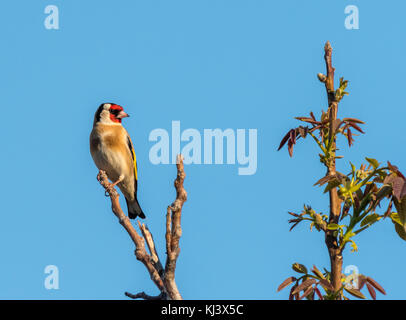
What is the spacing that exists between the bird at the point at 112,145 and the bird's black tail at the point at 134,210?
61 cm

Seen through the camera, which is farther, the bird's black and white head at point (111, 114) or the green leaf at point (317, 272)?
the bird's black and white head at point (111, 114)

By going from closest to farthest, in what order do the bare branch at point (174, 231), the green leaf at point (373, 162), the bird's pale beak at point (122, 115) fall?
the green leaf at point (373, 162) < the bare branch at point (174, 231) < the bird's pale beak at point (122, 115)

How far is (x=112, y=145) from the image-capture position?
29.2 feet

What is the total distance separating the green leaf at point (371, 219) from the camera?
2254 millimetres

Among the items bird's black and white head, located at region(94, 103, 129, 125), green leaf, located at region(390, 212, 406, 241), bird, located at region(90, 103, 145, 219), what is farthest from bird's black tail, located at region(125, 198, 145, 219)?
green leaf, located at region(390, 212, 406, 241)

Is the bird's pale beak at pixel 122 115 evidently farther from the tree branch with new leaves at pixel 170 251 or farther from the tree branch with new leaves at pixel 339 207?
the tree branch with new leaves at pixel 339 207

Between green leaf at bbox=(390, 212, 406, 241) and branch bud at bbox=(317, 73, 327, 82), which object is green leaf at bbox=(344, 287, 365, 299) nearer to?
green leaf at bbox=(390, 212, 406, 241)

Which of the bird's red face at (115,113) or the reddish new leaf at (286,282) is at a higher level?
the bird's red face at (115,113)

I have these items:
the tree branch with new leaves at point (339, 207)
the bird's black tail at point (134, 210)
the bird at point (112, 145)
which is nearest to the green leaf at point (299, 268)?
the tree branch with new leaves at point (339, 207)
